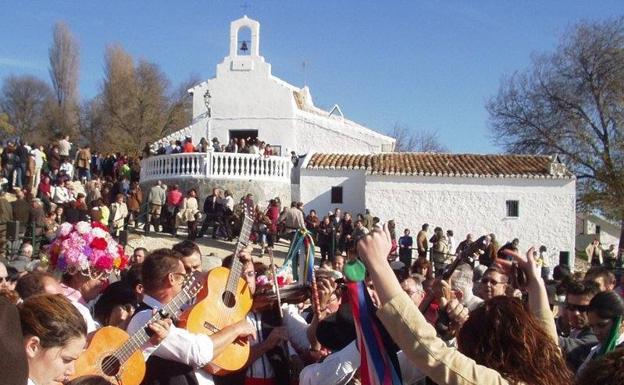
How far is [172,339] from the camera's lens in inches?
168

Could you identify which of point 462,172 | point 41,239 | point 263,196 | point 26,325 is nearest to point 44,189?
point 41,239

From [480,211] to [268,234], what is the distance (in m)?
11.4

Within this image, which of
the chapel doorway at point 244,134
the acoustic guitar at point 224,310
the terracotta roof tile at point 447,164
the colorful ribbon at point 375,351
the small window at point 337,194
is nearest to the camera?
the colorful ribbon at point 375,351

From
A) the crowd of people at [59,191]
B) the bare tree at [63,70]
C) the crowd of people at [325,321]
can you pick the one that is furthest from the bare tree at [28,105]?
the crowd of people at [325,321]

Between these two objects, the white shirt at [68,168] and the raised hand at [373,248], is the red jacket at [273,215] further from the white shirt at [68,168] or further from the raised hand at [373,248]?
the raised hand at [373,248]

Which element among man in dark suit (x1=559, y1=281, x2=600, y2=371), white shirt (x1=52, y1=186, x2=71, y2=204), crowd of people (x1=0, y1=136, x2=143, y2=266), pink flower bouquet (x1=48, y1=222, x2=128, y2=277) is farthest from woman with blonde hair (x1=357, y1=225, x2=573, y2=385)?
white shirt (x1=52, y1=186, x2=71, y2=204)

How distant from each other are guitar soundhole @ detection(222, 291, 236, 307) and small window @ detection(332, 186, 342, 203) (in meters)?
26.7

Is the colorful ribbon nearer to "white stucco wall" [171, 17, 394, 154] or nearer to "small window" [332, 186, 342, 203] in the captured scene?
"small window" [332, 186, 342, 203]

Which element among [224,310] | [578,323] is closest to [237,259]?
[224,310]

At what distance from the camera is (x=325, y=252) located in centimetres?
2205

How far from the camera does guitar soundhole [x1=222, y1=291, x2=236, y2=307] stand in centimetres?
481

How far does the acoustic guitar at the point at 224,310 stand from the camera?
4.61 metres

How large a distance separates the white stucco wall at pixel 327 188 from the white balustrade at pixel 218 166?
1.03 m

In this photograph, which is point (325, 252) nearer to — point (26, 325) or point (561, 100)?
point (26, 325)
